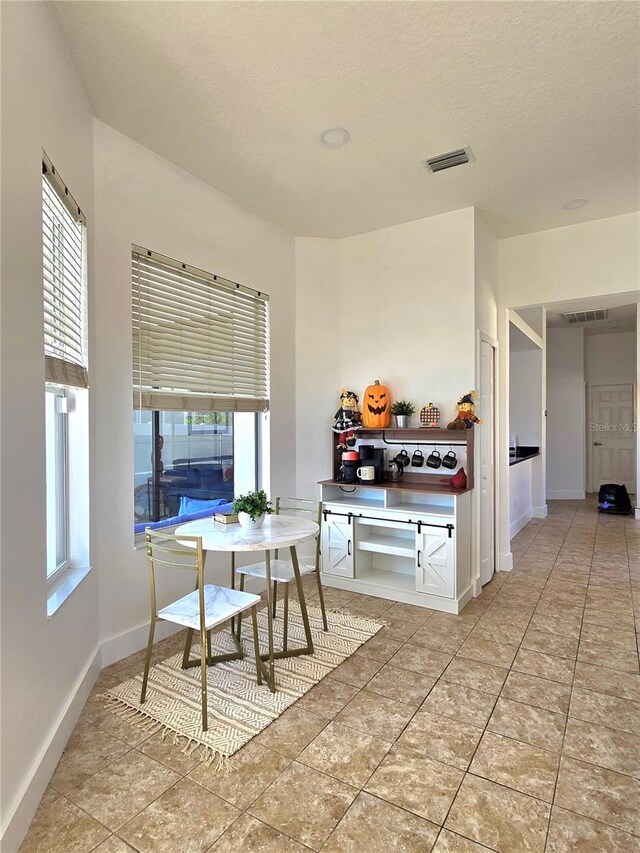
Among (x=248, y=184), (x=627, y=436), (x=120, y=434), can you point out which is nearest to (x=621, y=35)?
(x=248, y=184)

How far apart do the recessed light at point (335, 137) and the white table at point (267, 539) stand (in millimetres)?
2364

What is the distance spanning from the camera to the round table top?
2418 mm

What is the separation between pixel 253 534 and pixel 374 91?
2456 millimetres

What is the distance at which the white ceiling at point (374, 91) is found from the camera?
79.0 inches

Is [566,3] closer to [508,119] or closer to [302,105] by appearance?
[508,119]

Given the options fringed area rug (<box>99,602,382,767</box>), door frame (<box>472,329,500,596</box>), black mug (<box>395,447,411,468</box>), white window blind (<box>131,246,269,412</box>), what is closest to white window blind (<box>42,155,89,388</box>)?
white window blind (<box>131,246,269,412</box>)

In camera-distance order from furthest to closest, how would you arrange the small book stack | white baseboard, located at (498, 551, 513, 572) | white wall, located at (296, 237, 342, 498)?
white baseboard, located at (498, 551, 513, 572), white wall, located at (296, 237, 342, 498), the small book stack

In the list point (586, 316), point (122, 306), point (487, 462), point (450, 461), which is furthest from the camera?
point (586, 316)

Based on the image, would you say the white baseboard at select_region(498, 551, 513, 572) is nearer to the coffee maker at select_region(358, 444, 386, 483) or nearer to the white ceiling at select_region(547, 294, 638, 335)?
the coffee maker at select_region(358, 444, 386, 483)

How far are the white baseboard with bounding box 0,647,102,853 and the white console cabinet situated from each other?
83.2 inches

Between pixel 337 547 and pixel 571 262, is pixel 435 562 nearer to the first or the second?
pixel 337 547

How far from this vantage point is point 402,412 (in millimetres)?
4062

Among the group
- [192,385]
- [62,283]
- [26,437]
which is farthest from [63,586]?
[192,385]

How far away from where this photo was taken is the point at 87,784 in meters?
1.85
